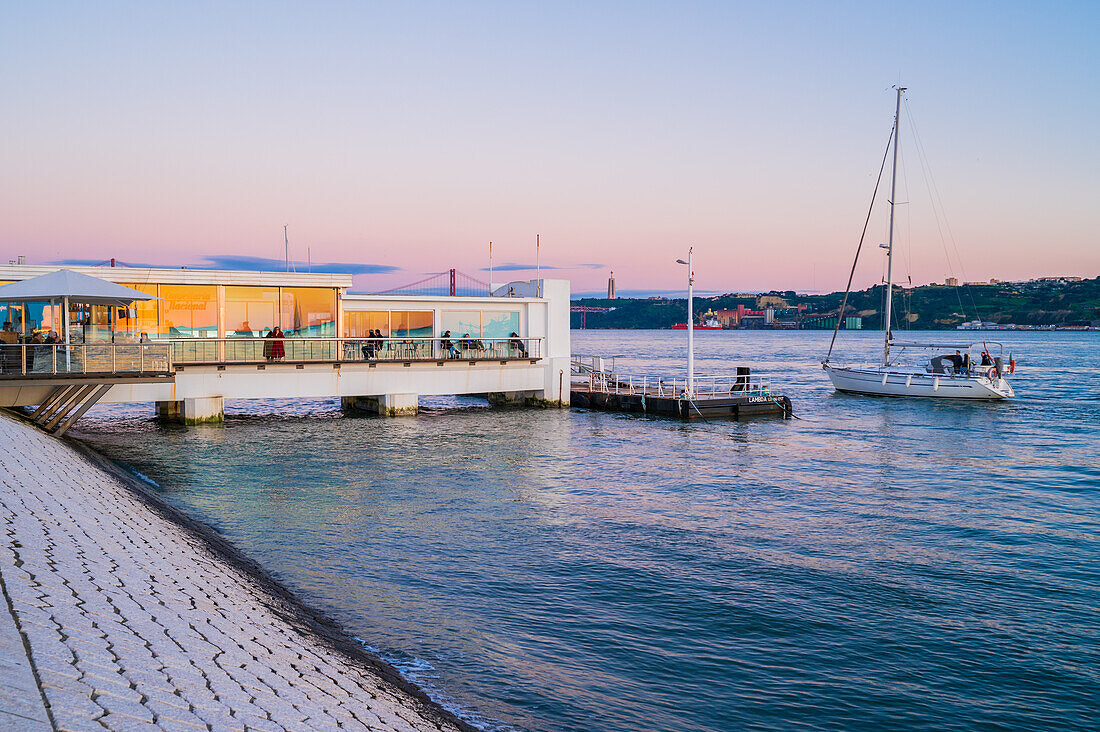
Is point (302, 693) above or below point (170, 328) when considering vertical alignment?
below

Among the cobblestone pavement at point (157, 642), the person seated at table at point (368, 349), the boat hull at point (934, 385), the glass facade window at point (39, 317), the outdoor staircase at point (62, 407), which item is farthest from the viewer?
the boat hull at point (934, 385)

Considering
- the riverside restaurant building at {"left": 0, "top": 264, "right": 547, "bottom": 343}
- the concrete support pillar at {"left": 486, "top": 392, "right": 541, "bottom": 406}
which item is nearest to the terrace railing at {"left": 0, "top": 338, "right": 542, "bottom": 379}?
the riverside restaurant building at {"left": 0, "top": 264, "right": 547, "bottom": 343}

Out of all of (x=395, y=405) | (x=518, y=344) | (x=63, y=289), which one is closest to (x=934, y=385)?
(x=518, y=344)

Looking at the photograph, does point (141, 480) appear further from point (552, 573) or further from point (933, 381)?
point (933, 381)

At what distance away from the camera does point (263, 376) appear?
117ft

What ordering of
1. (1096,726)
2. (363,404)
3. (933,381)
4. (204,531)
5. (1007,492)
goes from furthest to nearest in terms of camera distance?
(933,381)
(363,404)
(1007,492)
(204,531)
(1096,726)

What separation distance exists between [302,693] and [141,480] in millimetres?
17137

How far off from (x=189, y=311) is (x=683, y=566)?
2762 cm

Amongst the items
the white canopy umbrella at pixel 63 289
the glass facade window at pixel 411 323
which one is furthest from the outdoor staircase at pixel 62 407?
the glass facade window at pixel 411 323

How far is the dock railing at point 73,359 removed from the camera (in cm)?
2622

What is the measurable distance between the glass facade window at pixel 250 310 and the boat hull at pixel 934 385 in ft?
131

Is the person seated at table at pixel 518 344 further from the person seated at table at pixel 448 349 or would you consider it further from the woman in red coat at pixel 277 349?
the woman in red coat at pixel 277 349

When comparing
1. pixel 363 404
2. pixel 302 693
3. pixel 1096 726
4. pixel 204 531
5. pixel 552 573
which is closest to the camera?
pixel 302 693

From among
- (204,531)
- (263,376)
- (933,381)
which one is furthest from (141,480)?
(933,381)
